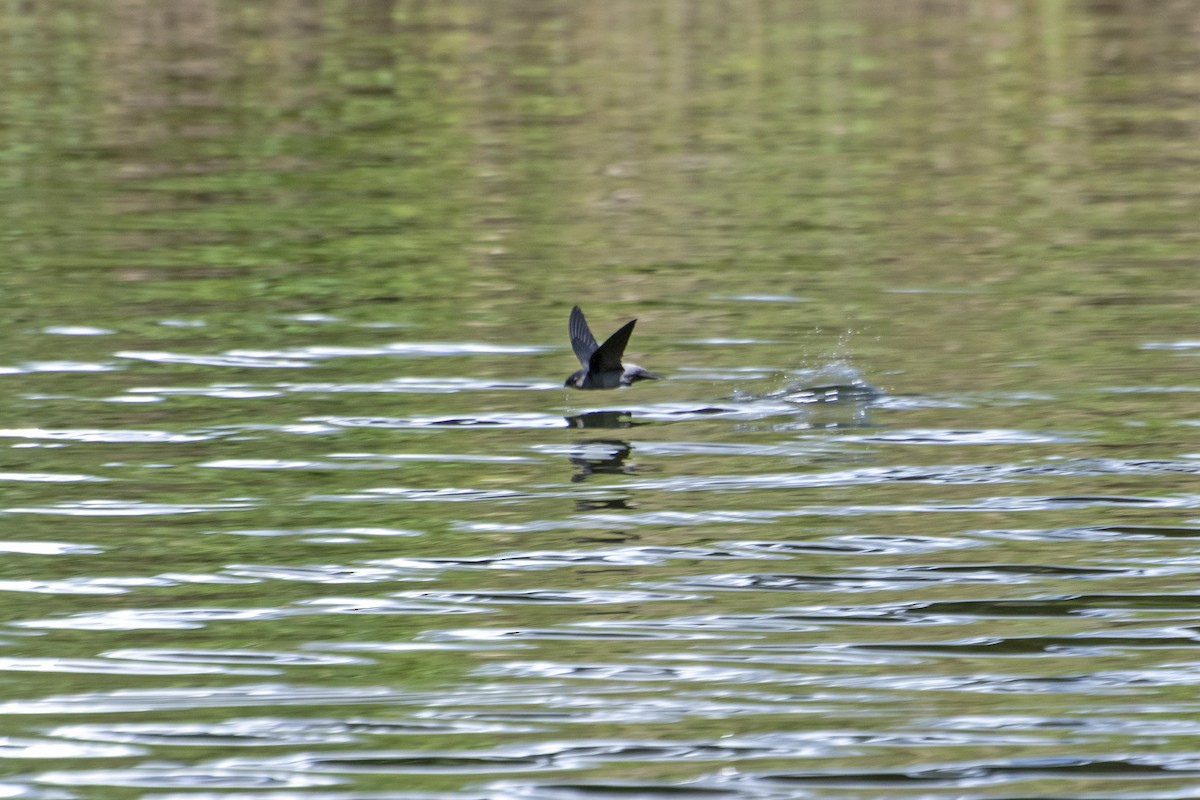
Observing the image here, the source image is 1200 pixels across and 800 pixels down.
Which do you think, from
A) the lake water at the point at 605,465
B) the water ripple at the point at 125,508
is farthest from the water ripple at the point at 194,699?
the water ripple at the point at 125,508

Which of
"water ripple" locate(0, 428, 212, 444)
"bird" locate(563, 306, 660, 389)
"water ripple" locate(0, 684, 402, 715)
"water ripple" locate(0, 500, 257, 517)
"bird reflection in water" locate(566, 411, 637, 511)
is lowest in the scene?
"water ripple" locate(0, 684, 402, 715)

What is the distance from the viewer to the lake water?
5.74 m

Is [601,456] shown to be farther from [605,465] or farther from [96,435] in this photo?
[96,435]

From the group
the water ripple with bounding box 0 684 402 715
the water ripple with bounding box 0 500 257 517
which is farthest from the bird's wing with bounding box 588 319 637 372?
the water ripple with bounding box 0 684 402 715

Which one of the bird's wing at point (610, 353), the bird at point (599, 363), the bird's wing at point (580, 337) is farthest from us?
the bird's wing at point (580, 337)

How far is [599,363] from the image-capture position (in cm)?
969

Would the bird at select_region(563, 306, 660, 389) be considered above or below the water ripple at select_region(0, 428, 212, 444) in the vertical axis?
above

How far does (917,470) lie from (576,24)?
27480 mm

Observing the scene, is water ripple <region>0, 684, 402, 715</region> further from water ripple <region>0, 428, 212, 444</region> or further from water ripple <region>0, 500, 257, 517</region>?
water ripple <region>0, 428, 212, 444</region>

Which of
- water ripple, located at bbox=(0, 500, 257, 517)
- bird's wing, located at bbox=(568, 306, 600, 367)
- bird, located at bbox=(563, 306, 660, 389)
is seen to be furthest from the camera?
bird's wing, located at bbox=(568, 306, 600, 367)

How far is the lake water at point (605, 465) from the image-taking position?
5.74 meters

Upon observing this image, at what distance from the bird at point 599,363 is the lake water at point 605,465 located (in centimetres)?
31

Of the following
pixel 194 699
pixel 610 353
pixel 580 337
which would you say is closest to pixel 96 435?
pixel 580 337

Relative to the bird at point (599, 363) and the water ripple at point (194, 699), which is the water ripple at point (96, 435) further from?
the water ripple at point (194, 699)
